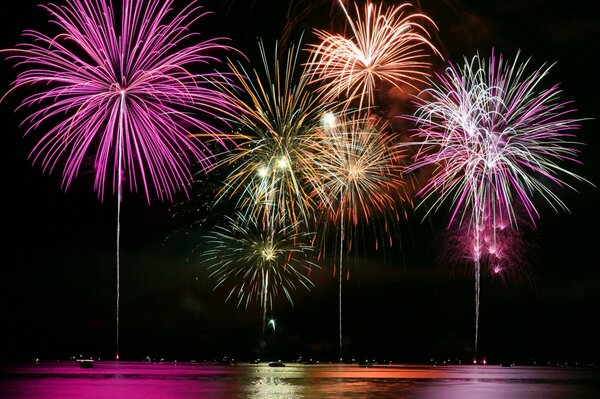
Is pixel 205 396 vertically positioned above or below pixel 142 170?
below

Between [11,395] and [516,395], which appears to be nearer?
[11,395]


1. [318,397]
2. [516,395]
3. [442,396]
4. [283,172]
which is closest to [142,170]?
[283,172]

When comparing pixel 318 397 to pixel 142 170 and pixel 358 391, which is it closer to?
pixel 358 391

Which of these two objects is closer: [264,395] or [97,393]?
[264,395]

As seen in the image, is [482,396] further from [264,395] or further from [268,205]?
[268,205]

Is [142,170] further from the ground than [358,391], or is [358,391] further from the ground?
[142,170]

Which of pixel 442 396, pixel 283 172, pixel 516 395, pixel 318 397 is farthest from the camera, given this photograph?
pixel 283 172

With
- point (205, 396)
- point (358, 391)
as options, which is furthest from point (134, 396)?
point (358, 391)

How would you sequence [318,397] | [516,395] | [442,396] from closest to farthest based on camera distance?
[318,397] < [442,396] < [516,395]
